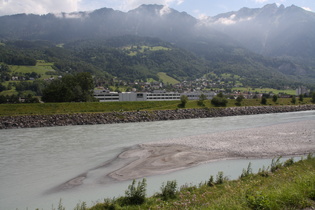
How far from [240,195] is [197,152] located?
18.4 metres

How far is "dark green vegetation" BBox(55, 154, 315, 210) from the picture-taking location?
9.75 meters

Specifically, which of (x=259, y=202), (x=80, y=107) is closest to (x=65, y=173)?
(x=259, y=202)

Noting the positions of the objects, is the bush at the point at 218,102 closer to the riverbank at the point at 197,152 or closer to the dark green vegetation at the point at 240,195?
the riverbank at the point at 197,152

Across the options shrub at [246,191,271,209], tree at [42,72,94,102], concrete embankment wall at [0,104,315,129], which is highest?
tree at [42,72,94,102]

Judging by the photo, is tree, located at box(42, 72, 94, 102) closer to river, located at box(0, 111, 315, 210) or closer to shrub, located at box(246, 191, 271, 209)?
river, located at box(0, 111, 315, 210)

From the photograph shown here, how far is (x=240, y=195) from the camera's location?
11867mm

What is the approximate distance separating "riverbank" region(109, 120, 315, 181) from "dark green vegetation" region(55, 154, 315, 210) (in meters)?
7.61

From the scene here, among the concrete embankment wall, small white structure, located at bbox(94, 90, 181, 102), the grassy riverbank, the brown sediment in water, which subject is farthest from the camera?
small white structure, located at bbox(94, 90, 181, 102)

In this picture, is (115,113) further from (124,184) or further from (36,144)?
(124,184)

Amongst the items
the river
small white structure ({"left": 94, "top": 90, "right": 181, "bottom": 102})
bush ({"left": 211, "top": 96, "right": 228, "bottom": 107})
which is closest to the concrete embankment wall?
bush ({"left": 211, "top": 96, "right": 228, "bottom": 107})

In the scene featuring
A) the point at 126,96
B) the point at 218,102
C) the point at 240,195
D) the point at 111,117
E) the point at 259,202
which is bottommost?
the point at 111,117

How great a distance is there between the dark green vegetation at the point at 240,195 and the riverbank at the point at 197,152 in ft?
25.0

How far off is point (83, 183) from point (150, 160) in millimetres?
8396

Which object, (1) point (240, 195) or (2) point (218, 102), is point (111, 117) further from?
(1) point (240, 195)
